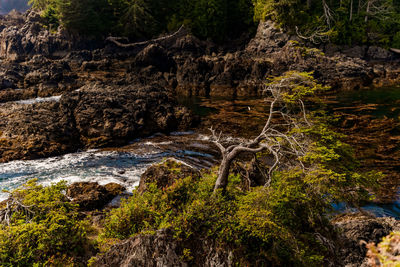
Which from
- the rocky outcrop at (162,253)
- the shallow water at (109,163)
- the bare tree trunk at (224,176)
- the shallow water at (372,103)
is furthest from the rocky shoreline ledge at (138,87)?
the shallow water at (372,103)

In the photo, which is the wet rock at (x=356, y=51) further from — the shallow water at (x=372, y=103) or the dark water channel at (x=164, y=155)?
the dark water channel at (x=164, y=155)

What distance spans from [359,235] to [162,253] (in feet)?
23.2

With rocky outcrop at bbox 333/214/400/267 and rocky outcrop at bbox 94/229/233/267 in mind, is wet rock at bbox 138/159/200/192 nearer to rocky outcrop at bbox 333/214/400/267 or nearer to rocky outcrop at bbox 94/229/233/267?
rocky outcrop at bbox 94/229/233/267

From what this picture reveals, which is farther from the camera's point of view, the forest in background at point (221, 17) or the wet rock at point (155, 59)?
the forest in background at point (221, 17)

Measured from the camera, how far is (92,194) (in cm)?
1177

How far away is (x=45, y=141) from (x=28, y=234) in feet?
44.2

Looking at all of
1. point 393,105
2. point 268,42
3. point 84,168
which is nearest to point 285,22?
point 268,42

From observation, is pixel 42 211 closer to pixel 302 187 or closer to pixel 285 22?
pixel 302 187

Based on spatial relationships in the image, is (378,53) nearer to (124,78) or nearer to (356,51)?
(356,51)

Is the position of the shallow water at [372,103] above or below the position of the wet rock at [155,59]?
below

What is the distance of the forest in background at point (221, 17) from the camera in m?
45.5

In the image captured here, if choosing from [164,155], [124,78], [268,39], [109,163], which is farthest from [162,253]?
[268,39]

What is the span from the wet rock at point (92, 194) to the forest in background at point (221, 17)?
43104 millimetres

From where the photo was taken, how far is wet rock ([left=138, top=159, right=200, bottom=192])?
9953 mm
